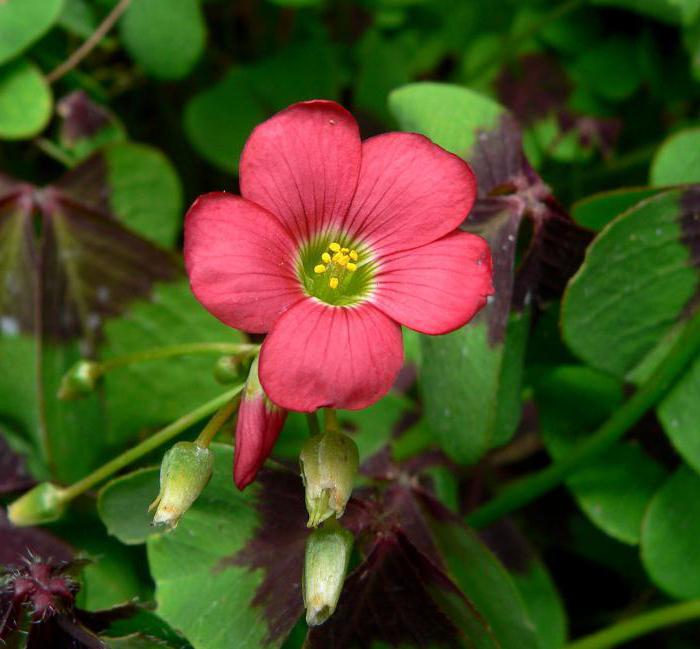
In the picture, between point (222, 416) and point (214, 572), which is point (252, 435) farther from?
point (214, 572)

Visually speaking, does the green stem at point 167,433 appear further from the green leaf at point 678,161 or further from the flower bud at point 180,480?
the green leaf at point 678,161

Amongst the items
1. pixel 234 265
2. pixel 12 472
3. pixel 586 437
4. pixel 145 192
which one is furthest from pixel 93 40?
pixel 586 437

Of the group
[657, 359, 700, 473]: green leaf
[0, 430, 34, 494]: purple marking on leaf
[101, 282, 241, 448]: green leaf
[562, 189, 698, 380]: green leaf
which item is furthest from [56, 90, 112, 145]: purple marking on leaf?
[657, 359, 700, 473]: green leaf

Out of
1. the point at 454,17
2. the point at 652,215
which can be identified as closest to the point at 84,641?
the point at 652,215

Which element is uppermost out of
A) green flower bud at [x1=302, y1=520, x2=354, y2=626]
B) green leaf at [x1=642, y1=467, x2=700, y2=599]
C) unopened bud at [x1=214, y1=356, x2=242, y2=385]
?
unopened bud at [x1=214, y1=356, x2=242, y2=385]

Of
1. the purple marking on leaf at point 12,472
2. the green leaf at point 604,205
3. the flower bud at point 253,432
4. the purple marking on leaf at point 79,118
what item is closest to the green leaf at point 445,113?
the green leaf at point 604,205

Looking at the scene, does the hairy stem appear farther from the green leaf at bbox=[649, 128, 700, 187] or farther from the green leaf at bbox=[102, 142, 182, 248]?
the green leaf at bbox=[649, 128, 700, 187]
